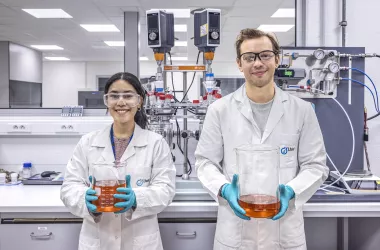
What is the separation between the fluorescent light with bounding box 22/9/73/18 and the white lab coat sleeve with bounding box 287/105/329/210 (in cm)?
476

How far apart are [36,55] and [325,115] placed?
25.1 feet

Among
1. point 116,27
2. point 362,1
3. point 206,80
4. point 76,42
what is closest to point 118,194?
point 206,80

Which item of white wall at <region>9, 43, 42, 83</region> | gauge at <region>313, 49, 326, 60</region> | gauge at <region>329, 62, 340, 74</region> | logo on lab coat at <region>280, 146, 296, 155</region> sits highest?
white wall at <region>9, 43, 42, 83</region>

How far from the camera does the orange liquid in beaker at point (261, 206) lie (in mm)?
1058

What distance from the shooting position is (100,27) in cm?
618

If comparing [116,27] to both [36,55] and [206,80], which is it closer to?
[36,55]

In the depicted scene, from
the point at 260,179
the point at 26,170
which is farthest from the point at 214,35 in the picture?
the point at 26,170

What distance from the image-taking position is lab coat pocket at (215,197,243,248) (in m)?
1.36

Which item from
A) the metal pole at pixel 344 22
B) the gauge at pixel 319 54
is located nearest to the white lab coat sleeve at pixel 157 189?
the gauge at pixel 319 54

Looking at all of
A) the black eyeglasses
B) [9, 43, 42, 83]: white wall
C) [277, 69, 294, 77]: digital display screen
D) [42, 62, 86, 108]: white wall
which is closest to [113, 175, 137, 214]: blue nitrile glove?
the black eyeglasses

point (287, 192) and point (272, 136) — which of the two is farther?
point (272, 136)

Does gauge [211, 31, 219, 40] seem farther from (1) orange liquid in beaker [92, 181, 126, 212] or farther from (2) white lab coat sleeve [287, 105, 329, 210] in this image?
(1) orange liquid in beaker [92, 181, 126, 212]

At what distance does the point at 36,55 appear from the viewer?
807 centimetres

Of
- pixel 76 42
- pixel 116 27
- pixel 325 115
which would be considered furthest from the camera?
pixel 76 42
